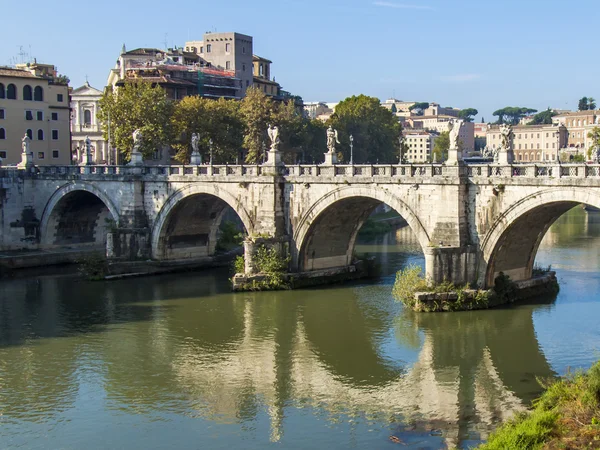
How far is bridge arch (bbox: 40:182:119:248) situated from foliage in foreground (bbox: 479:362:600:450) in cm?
3012

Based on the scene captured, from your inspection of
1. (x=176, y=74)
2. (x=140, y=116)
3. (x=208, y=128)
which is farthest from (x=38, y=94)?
(x=176, y=74)

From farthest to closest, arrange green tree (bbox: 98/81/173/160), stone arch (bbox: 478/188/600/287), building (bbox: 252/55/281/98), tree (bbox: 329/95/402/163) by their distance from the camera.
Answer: building (bbox: 252/55/281/98) → tree (bbox: 329/95/402/163) → green tree (bbox: 98/81/173/160) → stone arch (bbox: 478/188/600/287)

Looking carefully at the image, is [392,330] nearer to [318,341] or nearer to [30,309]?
[318,341]

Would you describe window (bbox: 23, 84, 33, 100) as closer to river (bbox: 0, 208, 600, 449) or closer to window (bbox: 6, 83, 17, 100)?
window (bbox: 6, 83, 17, 100)

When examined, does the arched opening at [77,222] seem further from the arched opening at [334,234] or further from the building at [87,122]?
the building at [87,122]

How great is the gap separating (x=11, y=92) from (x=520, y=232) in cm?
3715

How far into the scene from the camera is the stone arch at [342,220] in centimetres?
3266

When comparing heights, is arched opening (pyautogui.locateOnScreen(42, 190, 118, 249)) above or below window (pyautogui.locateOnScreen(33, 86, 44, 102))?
below

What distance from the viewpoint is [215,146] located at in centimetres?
5697

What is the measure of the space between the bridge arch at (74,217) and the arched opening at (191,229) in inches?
168

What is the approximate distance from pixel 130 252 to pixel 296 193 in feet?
34.2

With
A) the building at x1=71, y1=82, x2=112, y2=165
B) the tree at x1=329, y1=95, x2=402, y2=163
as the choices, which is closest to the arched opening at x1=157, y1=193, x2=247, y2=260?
the tree at x1=329, y1=95, x2=402, y2=163

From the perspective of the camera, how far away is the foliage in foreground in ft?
54.5

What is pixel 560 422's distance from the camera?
57.8 feet
